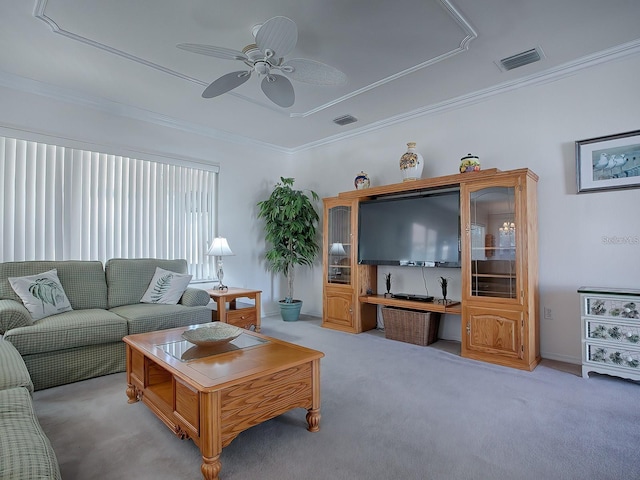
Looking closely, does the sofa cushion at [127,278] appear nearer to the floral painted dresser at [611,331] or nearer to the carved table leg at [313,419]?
the carved table leg at [313,419]

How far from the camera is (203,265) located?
4.75 meters

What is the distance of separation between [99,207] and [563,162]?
15.6 ft

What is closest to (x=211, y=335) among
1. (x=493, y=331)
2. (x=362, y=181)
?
(x=493, y=331)

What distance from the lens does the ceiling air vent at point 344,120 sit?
438 centimetres

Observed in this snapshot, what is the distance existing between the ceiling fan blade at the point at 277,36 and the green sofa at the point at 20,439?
2.14 meters

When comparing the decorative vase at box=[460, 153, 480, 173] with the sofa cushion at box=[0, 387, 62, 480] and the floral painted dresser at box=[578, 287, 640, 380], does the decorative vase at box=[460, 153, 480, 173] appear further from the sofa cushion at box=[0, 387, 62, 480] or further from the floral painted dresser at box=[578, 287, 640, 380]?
the sofa cushion at box=[0, 387, 62, 480]

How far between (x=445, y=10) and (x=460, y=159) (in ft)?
5.89

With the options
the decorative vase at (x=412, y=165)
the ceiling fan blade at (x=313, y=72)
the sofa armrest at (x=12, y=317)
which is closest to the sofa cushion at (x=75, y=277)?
the sofa armrest at (x=12, y=317)

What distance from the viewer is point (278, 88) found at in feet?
8.89

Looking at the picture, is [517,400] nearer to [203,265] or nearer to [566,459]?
[566,459]

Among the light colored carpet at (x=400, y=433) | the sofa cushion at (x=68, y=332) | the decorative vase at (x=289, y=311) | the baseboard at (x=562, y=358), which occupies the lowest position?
the light colored carpet at (x=400, y=433)

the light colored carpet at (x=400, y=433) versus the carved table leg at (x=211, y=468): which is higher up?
the carved table leg at (x=211, y=468)

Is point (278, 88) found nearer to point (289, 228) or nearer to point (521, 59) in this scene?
point (521, 59)

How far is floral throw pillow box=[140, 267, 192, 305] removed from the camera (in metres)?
3.72
